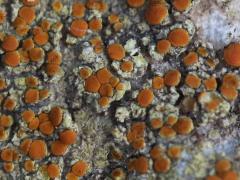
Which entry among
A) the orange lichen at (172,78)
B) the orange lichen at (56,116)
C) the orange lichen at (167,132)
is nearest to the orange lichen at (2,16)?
the orange lichen at (56,116)

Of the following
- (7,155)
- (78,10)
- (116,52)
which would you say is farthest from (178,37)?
(7,155)

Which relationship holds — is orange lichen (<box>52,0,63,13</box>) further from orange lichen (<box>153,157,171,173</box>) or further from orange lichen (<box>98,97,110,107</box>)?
orange lichen (<box>153,157,171,173</box>)

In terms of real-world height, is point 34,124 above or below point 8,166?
above

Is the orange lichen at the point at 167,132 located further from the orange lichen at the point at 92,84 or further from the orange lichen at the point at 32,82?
the orange lichen at the point at 32,82

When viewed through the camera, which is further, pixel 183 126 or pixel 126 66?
pixel 126 66

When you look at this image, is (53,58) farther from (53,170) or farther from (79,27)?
(53,170)

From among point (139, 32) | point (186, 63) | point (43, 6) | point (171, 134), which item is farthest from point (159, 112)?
point (43, 6)

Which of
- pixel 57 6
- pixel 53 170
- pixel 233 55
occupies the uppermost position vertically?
pixel 57 6
